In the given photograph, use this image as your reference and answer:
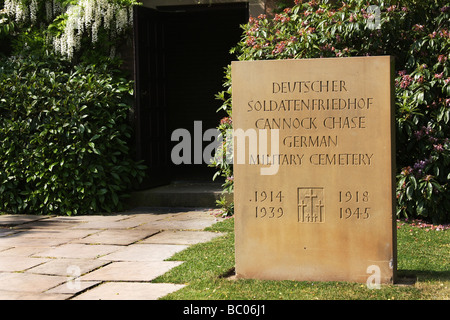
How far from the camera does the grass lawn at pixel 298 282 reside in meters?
4.16

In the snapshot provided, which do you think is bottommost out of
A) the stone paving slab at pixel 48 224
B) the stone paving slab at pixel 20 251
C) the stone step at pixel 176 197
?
the stone paving slab at pixel 20 251

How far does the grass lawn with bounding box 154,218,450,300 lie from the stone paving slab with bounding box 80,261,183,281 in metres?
0.11

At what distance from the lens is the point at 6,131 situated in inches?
323

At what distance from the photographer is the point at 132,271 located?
501 cm

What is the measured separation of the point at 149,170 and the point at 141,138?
487mm

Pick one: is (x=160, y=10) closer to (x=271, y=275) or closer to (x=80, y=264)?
(x=80, y=264)

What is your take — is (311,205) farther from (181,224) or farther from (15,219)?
(15,219)

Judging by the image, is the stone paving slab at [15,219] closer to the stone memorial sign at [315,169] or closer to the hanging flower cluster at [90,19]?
the hanging flower cluster at [90,19]

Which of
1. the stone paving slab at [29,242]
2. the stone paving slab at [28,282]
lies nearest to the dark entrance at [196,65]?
the stone paving slab at [29,242]

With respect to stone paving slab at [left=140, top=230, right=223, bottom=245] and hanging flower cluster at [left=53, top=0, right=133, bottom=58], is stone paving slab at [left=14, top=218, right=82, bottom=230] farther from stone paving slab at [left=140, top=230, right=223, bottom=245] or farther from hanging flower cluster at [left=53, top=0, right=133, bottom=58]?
hanging flower cluster at [left=53, top=0, right=133, bottom=58]

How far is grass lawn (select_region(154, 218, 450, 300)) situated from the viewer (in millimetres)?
4156

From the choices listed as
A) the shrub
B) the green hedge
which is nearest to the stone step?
the green hedge

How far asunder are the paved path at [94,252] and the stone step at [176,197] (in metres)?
0.27

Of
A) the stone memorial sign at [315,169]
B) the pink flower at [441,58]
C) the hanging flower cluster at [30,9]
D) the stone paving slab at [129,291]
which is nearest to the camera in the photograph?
the stone paving slab at [129,291]
